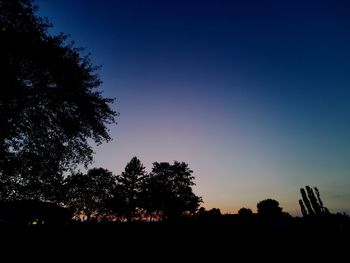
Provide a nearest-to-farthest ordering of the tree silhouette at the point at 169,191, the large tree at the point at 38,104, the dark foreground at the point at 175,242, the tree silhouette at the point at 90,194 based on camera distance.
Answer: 1. the dark foreground at the point at 175,242
2. the large tree at the point at 38,104
3. the tree silhouette at the point at 169,191
4. the tree silhouette at the point at 90,194

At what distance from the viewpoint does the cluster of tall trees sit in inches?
2628

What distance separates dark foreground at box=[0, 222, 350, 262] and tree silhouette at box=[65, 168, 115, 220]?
224 feet

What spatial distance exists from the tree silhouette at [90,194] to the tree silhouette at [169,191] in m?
15.1

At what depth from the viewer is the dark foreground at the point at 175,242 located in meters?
8.80

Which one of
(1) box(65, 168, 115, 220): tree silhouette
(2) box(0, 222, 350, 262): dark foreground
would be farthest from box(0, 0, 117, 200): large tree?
(1) box(65, 168, 115, 220): tree silhouette

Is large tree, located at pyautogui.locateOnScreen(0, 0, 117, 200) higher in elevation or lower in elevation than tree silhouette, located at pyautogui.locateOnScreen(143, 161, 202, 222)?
lower

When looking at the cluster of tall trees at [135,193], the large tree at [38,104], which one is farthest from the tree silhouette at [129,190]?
the large tree at [38,104]

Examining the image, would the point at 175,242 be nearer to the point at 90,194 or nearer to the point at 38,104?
the point at 38,104

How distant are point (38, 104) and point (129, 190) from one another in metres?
60.8

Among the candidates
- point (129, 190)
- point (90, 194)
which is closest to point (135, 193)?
point (129, 190)

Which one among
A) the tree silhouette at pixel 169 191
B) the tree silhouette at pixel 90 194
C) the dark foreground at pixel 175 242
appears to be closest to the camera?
the dark foreground at pixel 175 242

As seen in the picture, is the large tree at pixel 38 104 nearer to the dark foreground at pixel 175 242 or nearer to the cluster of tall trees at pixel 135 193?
the dark foreground at pixel 175 242

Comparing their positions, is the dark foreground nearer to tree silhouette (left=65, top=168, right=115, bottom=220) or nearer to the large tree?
the large tree

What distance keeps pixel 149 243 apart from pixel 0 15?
1513 centimetres
